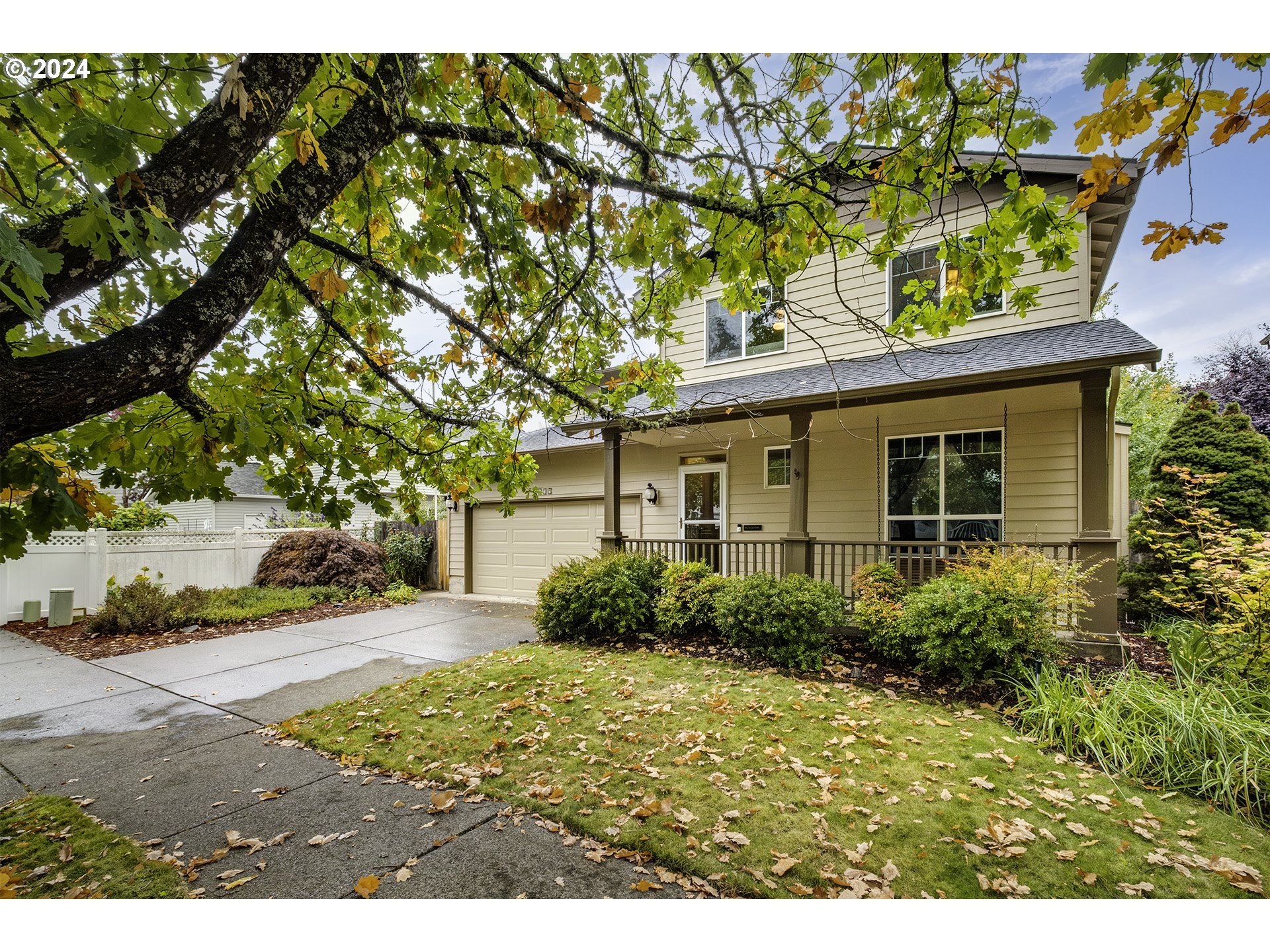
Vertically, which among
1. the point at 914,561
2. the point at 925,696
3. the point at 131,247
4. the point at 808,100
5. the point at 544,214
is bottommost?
the point at 925,696

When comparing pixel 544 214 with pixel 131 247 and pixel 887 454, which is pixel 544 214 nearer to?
pixel 131 247

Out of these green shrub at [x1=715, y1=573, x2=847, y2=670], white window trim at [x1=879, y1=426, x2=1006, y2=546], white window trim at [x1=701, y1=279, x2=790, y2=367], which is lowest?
green shrub at [x1=715, y1=573, x2=847, y2=670]

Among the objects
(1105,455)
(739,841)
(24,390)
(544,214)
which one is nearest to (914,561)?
(1105,455)

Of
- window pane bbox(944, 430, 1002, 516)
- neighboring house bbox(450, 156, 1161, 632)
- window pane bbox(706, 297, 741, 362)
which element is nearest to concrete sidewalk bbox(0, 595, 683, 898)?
neighboring house bbox(450, 156, 1161, 632)

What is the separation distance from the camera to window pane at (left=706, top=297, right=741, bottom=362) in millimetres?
9594

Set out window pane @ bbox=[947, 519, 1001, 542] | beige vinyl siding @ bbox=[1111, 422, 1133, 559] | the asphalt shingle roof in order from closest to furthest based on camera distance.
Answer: the asphalt shingle roof
window pane @ bbox=[947, 519, 1001, 542]
beige vinyl siding @ bbox=[1111, 422, 1133, 559]

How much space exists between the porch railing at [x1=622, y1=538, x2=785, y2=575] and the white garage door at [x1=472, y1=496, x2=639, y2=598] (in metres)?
1.22

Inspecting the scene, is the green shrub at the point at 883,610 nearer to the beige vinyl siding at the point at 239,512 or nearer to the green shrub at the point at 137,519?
the green shrub at the point at 137,519

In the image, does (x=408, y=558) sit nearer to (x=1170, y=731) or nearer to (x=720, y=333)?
(x=720, y=333)

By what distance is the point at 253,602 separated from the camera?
9742mm

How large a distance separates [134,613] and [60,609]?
155 centimetres

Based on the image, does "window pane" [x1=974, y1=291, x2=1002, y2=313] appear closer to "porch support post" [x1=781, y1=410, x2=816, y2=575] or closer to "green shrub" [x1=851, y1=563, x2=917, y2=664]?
"porch support post" [x1=781, y1=410, x2=816, y2=575]

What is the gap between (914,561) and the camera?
752cm

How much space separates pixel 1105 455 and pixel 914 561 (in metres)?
2.58
